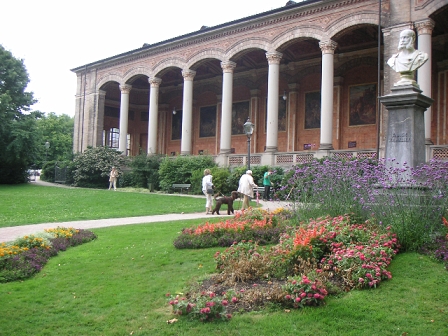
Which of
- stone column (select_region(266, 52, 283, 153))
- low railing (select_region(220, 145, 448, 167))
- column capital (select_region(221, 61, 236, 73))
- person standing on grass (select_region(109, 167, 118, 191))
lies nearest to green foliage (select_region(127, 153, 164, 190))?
person standing on grass (select_region(109, 167, 118, 191))

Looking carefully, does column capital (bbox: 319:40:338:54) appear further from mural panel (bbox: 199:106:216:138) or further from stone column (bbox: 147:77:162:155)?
mural panel (bbox: 199:106:216:138)

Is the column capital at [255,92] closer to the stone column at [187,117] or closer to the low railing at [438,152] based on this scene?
the stone column at [187,117]

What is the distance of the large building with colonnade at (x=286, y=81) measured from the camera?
23.6m

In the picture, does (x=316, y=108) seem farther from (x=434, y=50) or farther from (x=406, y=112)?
(x=406, y=112)

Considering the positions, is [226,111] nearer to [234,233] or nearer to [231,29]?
[231,29]

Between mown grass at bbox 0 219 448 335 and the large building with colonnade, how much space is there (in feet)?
41.5

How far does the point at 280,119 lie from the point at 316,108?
3170 mm

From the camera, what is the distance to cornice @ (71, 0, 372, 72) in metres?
25.5

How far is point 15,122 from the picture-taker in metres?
35.0

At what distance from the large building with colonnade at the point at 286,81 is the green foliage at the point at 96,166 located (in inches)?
105

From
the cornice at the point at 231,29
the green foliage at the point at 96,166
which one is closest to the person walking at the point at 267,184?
the cornice at the point at 231,29

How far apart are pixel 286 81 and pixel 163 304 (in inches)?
1184

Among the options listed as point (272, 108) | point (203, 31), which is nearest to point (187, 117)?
point (203, 31)

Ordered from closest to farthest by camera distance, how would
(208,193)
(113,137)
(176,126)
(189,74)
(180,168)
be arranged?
(208,193), (180,168), (189,74), (176,126), (113,137)
